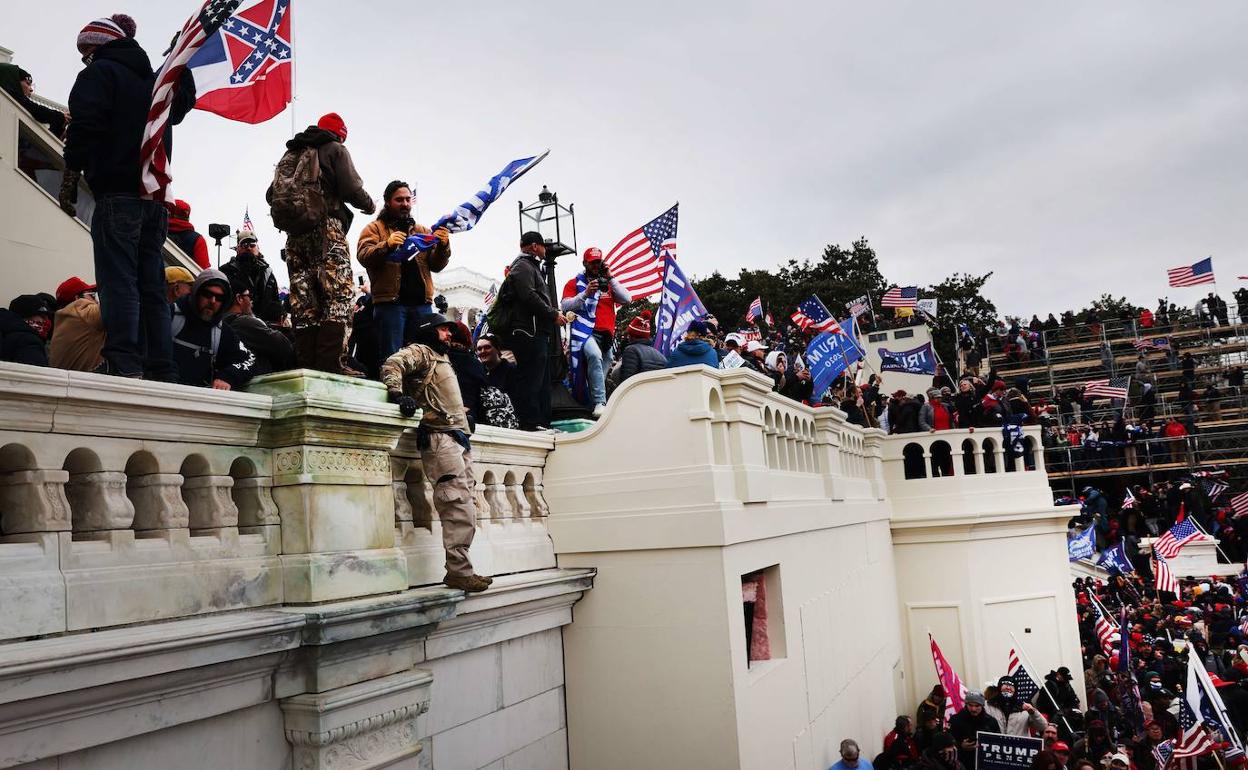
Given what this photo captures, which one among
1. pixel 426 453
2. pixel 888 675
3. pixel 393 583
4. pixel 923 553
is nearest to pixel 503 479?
pixel 426 453

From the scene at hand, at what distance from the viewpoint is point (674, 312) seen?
1106cm

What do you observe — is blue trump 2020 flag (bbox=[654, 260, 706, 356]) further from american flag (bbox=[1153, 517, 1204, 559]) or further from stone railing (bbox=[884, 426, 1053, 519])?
american flag (bbox=[1153, 517, 1204, 559])

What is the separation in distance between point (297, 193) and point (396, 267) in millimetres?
1402

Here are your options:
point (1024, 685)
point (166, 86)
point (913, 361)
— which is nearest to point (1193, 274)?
point (913, 361)

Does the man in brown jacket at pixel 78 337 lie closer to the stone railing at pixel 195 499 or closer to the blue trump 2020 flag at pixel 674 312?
the stone railing at pixel 195 499

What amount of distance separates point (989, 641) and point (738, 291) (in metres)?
42.8

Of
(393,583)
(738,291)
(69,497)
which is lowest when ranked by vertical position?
(393,583)

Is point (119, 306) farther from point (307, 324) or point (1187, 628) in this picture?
point (1187, 628)

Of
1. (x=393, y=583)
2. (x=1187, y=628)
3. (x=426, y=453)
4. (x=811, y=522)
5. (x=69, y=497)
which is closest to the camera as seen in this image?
(x=69, y=497)

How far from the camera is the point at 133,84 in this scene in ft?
16.2

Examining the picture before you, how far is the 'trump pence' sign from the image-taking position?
9.53m

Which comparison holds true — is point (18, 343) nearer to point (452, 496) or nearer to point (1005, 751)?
point (452, 496)

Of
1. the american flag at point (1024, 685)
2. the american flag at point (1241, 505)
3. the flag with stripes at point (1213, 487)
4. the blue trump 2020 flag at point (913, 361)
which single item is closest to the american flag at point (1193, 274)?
the flag with stripes at point (1213, 487)

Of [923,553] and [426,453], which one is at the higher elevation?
[426,453]
